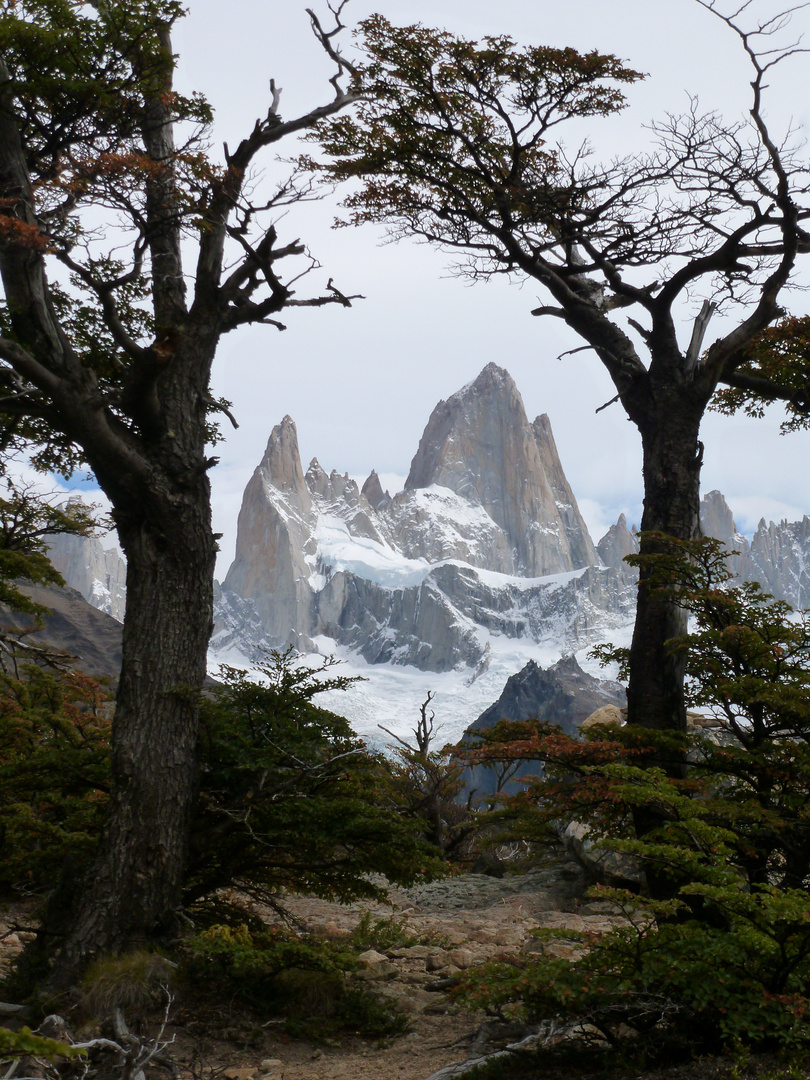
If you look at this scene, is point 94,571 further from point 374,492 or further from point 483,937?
point 483,937

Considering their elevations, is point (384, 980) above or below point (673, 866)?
below

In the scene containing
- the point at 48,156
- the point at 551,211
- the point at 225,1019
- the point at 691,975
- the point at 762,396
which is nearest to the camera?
the point at 691,975

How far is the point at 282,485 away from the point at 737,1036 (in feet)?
519

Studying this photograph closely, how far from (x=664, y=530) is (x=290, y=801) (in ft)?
12.0

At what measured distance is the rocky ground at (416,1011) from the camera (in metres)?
3.86

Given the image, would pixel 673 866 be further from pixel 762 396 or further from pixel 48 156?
pixel 48 156

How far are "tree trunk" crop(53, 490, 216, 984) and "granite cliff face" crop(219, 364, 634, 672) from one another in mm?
134690

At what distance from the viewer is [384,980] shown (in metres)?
5.66

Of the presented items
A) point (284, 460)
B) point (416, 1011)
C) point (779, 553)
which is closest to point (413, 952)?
point (416, 1011)

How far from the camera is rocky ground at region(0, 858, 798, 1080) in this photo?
12.7 ft

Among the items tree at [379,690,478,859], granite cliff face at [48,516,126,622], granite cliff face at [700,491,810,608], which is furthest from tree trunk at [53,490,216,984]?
granite cliff face at [700,491,810,608]

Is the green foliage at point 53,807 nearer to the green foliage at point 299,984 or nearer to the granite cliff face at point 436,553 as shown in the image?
the green foliage at point 299,984

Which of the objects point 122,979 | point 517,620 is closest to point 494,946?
point 122,979

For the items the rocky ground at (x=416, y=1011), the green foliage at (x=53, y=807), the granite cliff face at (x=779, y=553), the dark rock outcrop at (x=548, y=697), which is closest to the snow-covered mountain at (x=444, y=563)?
the granite cliff face at (x=779, y=553)
